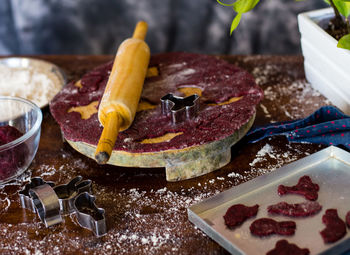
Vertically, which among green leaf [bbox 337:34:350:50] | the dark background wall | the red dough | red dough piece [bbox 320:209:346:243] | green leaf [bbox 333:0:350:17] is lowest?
the dark background wall

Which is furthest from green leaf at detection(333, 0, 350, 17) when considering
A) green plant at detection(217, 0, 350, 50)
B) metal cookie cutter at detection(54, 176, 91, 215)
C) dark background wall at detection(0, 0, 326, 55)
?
dark background wall at detection(0, 0, 326, 55)

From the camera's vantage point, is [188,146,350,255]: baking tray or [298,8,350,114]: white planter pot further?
[298,8,350,114]: white planter pot

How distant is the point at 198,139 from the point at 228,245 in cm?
27

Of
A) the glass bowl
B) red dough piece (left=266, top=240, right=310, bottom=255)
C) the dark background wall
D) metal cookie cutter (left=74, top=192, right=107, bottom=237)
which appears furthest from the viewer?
the dark background wall

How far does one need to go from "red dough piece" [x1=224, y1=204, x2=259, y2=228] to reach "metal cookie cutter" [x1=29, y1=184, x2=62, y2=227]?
0.34 m

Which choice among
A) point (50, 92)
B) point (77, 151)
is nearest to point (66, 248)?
point (77, 151)

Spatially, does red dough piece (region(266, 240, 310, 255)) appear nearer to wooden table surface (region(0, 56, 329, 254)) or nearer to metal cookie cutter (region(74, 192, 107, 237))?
wooden table surface (region(0, 56, 329, 254))

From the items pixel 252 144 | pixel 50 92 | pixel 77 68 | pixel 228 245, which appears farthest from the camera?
pixel 77 68

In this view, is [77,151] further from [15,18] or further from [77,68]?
[15,18]

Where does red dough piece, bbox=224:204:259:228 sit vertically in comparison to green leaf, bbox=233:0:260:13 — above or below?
below

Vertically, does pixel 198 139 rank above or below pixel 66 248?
above

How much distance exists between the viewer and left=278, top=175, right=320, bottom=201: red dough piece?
1.02 m

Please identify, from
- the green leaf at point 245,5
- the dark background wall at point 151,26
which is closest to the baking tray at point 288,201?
the green leaf at point 245,5

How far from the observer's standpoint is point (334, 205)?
100cm
